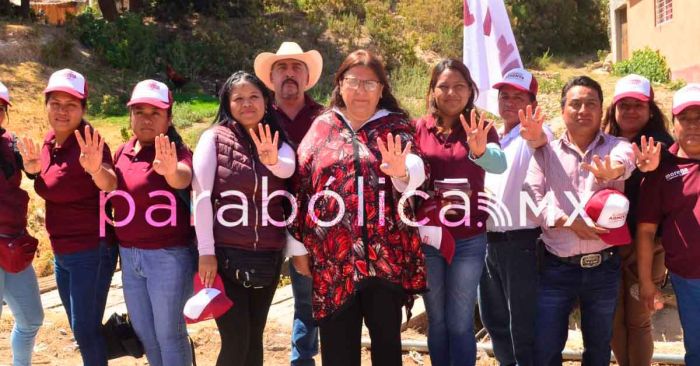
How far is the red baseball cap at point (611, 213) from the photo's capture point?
3.25m

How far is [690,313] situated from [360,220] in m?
1.61

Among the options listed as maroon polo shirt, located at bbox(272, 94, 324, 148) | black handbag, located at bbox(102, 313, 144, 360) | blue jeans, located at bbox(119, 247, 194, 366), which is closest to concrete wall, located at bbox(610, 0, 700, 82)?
maroon polo shirt, located at bbox(272, 94, 324, 148)

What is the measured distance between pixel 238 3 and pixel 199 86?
4.85m

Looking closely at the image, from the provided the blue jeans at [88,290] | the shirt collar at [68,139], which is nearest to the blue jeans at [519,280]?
the blue jeans at [88,290]

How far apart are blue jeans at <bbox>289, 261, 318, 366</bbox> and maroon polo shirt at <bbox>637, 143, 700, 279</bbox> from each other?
69.1 inches

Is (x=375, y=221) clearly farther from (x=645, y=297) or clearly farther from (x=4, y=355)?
(x=4, y=355)

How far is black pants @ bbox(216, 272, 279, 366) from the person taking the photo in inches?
131

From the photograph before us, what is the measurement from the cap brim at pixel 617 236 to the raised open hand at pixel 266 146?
156 cm

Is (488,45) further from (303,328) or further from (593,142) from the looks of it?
(303,328)

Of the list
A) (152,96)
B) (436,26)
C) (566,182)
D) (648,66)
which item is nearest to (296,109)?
(152,96)

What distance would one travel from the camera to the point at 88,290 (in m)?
3.58

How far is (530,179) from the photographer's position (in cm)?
359

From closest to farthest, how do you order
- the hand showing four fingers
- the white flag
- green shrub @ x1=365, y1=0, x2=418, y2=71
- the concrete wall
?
1. the hand showing four fingers
2. the white flag
3. the concrete wall
4. green shrub @ x1=365, y1=0, x2=418, y2=71

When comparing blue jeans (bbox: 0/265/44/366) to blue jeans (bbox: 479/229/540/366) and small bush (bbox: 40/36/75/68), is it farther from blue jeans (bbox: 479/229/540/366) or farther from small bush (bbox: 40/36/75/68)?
small bush (bbox: 40/36/75/68)
